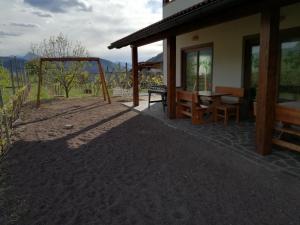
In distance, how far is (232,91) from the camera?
22.6 feet

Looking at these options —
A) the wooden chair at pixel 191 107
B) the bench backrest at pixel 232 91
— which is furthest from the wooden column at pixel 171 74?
the bench backrest at pixel 232 91

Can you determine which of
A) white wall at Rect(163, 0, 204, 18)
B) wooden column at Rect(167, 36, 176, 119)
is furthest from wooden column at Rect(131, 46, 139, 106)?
wooden column at Rect(167, 36, 176, 119)

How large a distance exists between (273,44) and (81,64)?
12.8m

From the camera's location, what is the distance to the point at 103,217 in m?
2.60

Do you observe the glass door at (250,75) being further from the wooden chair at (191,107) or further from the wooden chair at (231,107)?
the wooden chair at (191,107)

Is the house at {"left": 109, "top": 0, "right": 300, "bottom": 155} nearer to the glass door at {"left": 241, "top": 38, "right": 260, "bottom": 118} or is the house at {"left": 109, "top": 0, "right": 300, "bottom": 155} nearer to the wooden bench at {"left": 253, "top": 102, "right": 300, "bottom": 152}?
the glass door at {"left": 241, "top": 38, "right": 260, "bottom": 118}

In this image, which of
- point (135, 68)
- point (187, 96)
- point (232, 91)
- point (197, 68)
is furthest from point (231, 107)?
point (135, 68)

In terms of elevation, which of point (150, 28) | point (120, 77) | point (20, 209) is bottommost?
point (20, 209)

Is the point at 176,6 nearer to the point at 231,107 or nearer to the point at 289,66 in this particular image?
the point at 231,107

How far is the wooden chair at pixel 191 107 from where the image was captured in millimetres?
6402

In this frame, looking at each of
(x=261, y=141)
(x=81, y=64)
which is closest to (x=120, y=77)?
(x=81, y=64)

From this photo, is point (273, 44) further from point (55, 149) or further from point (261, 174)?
point (55, 149)

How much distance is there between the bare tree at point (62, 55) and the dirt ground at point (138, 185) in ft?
31.4

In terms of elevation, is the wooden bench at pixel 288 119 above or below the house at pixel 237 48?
below
